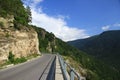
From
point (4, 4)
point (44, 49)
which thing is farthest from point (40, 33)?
point (4, 4)

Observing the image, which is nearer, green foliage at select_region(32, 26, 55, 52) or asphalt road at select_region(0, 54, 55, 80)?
asphalt road at select_region(0, 54, 55, 80)

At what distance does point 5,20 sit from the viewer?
4366cm

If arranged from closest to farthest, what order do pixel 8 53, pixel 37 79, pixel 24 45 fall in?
pixel 37 79 < pixel 8 53 < pixel 24 45

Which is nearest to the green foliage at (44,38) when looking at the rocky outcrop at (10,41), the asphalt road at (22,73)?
the rocky outcrop at (10,41)

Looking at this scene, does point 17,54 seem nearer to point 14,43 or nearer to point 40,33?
point 14,43

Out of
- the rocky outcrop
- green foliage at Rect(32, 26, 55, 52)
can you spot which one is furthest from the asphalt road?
green foliage at Rect(32, 26, 55, 52)

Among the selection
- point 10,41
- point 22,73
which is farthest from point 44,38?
point 22,73

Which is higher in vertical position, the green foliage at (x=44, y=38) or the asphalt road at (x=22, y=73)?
the green foliage at (x=44, y=38)

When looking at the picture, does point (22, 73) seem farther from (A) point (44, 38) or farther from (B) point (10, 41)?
(A) point (44, 38)

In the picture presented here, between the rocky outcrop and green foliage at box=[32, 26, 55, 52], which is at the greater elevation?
green foliage at box=[32, 26, 55, 52]

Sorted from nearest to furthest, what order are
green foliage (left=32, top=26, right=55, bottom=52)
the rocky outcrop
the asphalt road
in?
the asphalt road, the rocky outcrop, green foliage (left=32, top=26, right=55, bottom=52)

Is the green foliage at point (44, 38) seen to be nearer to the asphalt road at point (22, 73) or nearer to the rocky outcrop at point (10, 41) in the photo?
the rocky outcrop at point (10, 41)

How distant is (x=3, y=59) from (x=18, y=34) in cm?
1416

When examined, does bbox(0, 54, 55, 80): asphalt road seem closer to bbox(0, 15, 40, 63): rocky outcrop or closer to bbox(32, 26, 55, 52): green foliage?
bbox(0, 15, 40, 63): rocky outcrop
